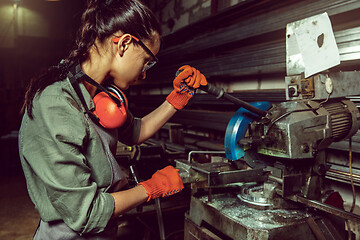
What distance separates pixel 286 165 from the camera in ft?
3.58

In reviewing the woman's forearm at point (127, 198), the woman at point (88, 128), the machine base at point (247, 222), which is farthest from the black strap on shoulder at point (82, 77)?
the machine base at point (247, 222)

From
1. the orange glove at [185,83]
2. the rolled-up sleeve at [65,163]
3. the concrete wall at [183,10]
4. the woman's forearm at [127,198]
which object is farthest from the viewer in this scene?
the concrete wall at [183,10]

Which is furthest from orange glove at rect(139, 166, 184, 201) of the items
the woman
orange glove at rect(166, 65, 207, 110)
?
orange glove at rect(166, 65, 207, 110)

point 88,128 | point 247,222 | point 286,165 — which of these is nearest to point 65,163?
point 88,128

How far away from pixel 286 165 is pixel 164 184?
20.7 inches

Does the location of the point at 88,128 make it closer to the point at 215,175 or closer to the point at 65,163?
the point at 65,163

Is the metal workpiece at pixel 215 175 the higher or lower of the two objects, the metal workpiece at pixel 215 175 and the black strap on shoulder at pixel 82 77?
the lower

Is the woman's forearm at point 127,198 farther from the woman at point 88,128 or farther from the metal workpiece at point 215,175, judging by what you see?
the metal workpiece at point 215,175

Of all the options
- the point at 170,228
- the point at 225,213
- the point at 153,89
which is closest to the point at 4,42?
the point at 153,89

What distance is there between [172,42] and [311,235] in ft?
11.9

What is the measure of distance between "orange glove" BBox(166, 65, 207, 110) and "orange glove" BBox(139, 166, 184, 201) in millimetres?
432

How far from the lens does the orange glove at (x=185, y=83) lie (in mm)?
1244

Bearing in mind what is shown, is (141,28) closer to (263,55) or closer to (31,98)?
(31,98)

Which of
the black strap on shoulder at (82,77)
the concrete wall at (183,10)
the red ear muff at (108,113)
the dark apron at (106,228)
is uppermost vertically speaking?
the concrete wall at (183,10)
